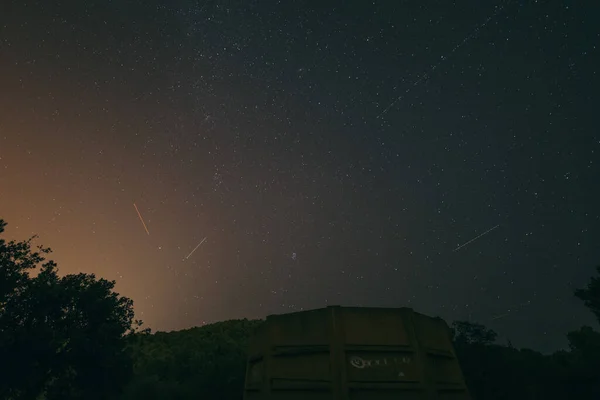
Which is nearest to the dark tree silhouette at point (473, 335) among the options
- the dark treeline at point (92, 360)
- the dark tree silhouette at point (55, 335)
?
the dark treeline at point (92, 360)

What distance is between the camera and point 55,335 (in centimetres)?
1664

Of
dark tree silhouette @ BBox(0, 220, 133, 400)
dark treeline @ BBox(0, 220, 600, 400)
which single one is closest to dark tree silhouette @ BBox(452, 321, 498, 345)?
dark treeline @ BBox(0, 220, 600, 400)

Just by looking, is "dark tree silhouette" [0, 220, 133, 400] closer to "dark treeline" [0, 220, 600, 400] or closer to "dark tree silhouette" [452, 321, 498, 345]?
"dark treeline" [0, 220, 600, 400]

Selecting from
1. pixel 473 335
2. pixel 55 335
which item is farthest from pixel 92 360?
pixel 473 335

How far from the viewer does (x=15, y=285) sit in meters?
17.0

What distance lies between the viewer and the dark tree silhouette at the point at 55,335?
16.0m

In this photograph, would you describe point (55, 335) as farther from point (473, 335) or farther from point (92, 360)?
point (473, 335)

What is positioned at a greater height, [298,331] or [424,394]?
[298,331]

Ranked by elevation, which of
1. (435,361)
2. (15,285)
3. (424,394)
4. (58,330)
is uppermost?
(15,285)

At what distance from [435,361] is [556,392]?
16.4m

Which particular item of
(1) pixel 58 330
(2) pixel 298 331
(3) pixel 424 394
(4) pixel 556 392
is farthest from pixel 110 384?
(4) pixel 556 392

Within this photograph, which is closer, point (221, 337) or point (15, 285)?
point (15, 285)

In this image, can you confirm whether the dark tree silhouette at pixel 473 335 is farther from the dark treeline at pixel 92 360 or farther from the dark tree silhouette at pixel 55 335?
the dark tree silhouette at pixel 55 335

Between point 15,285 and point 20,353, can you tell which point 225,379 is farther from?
point 15,285
